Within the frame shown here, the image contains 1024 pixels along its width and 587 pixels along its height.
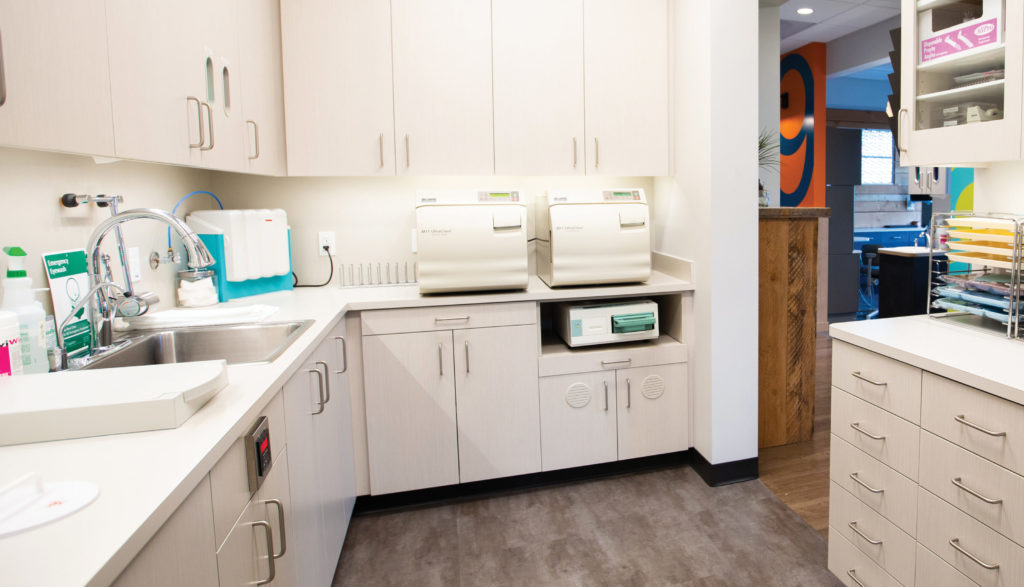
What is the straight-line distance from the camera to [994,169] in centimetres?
192

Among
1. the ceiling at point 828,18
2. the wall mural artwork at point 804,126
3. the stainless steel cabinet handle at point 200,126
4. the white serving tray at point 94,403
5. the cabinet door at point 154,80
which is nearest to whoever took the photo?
the white serving tray at point 94,403

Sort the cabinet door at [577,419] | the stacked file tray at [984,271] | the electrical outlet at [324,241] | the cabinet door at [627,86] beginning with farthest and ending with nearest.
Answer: the electrical outlet at [324,241] < the cabinet door at [627,86] < the cabinet door at [577,419] < the stacked file tray at [984,271]

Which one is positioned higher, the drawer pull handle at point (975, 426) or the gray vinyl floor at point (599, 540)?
the drawer pull handle at point (975, 426)

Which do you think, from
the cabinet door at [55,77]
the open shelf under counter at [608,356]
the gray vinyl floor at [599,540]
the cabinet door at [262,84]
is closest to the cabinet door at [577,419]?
the open shelf under counter at [608,356]

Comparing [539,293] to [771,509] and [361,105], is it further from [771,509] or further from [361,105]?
[771,509]

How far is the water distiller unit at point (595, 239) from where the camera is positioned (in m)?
2.49

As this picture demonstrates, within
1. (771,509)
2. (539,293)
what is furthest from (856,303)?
(539,293)

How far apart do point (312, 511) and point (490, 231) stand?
120 cm

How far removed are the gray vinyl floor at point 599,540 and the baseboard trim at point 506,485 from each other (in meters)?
0.04

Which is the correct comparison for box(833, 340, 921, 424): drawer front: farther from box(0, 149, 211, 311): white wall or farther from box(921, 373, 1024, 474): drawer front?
box(0, 149, 211, 311): white wall

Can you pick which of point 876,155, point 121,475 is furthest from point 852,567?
point 876,155

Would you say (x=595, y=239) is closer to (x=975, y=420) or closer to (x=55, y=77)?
(x=975, y=420)

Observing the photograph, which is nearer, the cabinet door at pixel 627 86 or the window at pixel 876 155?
the cabinet door at pixel 627 86

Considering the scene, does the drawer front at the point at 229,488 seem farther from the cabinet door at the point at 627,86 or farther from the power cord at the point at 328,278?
the cabinet door at the point at 627,86
